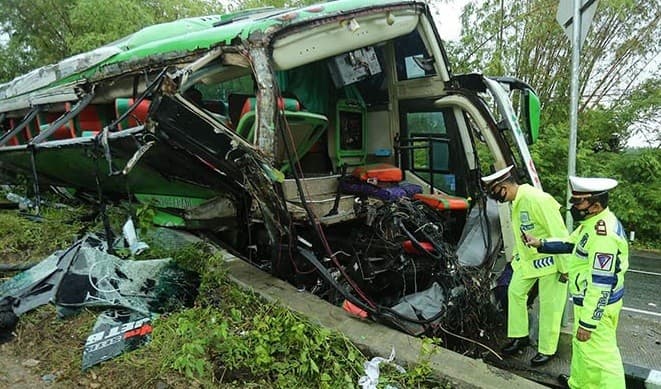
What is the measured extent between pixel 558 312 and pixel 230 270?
8.73ft

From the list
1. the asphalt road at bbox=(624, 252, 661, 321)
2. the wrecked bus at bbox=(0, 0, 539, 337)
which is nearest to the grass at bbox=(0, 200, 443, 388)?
the wrecked bus at bbox=(0, 0, 539, 337)

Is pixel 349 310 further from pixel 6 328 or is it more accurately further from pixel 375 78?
pixel 375 78

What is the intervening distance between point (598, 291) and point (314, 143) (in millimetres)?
2816

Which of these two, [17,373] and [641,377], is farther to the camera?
[641,377]

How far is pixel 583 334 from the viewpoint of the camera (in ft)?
8.84

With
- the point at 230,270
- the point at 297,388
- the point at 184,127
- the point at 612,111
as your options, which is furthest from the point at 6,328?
the point at 612,111

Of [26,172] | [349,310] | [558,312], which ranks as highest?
[26,172]

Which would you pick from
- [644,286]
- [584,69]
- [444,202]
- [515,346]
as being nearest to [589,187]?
[515,346]

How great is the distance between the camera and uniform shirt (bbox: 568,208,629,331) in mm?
2635

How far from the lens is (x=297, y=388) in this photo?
235 centimetres

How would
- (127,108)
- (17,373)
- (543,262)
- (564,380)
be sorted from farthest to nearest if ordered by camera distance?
(127,108), (543,262), (564,380), (17,373)

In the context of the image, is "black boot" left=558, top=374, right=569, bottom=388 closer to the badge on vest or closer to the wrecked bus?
the wrecked bus

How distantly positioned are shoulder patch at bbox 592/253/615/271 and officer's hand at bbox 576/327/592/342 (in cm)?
41

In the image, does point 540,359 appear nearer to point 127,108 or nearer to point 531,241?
point 531,241
